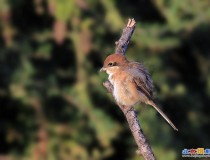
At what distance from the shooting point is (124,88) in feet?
16.2

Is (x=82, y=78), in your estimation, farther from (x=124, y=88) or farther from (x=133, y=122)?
(x=133, y=122)

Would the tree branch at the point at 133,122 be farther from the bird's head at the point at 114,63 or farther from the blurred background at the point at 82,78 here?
the blurred background at the point at 82,78

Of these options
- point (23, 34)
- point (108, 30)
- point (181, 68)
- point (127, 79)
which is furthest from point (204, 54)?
point (127, 79)

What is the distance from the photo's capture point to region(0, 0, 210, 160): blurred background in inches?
295

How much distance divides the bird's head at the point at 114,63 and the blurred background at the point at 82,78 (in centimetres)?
203

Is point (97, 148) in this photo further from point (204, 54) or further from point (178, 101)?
point (204, 54)

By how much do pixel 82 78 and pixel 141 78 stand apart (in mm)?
2958

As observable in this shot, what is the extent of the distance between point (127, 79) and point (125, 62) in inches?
4.6

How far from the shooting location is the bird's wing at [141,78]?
4.81m

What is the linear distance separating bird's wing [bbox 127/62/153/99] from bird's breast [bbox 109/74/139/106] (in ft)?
0.15

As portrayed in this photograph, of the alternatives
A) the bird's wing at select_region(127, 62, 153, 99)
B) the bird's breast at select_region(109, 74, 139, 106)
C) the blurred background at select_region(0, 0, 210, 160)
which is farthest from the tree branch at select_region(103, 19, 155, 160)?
the blurred background at select_region(0, 0, 210, 160)

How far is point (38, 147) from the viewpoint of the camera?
7.83 m

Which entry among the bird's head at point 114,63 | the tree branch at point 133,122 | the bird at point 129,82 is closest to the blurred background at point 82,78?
the bird's head at point 114,63

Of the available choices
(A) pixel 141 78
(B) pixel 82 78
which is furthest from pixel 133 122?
(B) pixel 82 78
